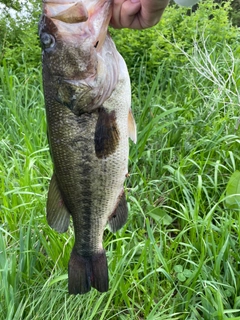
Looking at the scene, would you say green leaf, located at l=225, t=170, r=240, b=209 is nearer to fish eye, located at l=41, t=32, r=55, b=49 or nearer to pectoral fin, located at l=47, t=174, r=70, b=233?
pectoral fin, located at l=47, t=174, r=70, b=233

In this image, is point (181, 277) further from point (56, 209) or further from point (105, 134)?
point (105, 134)

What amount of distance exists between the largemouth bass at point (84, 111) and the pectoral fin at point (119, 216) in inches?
1.0

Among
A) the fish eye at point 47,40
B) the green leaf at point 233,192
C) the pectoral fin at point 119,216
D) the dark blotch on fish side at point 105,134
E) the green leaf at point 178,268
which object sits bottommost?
the green leaf at point 178,268

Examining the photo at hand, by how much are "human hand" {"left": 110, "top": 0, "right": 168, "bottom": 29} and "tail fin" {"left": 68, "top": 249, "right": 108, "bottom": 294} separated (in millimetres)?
949

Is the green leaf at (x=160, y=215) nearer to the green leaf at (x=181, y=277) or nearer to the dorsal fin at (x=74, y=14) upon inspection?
the green leaf at (x=181, y=277)

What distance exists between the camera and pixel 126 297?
7.34 feet

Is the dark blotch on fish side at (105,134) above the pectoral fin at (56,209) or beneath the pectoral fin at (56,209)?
above

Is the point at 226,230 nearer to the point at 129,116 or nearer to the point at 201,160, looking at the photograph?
the point at 201,160

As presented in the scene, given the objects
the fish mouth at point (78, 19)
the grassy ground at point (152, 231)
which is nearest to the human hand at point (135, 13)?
the fish mouth at point (78, 19)

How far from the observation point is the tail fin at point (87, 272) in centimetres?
172

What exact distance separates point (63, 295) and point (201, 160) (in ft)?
4.71

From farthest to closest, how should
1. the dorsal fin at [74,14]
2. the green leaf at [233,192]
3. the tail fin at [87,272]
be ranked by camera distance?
1. the green leaf at [233,192]
2. the tail fin at [87,272]
3. the dorsal fin at [74,14]

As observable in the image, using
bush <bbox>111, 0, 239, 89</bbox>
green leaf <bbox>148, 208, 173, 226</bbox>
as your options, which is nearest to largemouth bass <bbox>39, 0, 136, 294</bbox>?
green leaf <bbox>148, 208, 173, 226</bbox>

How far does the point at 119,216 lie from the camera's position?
168cm
